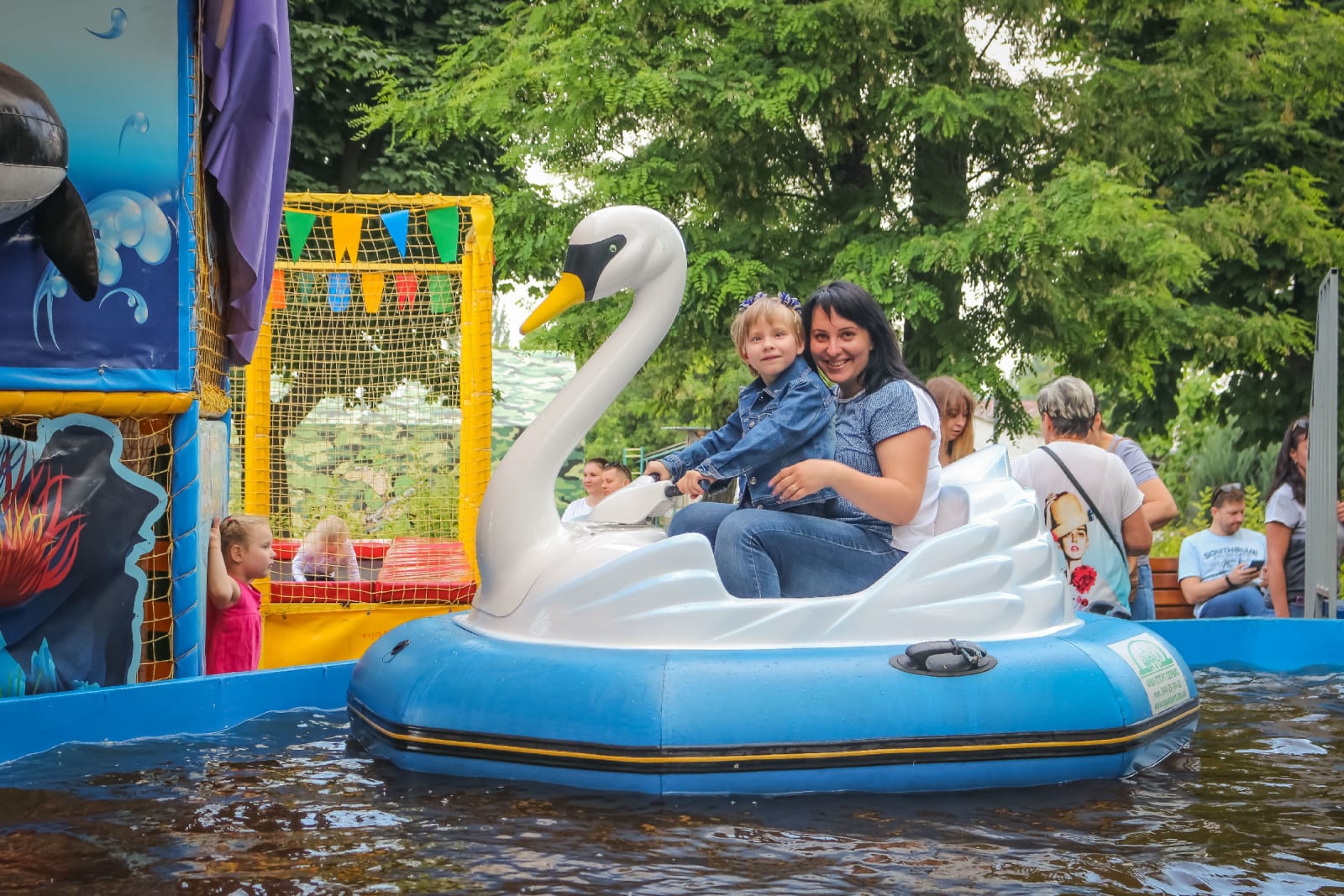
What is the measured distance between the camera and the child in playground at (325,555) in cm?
680

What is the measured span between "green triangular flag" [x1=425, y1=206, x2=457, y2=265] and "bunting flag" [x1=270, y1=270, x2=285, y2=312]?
88 cm

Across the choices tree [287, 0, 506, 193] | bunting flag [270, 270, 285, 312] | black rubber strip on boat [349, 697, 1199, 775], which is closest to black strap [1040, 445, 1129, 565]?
black rubber strip on boat [349, 697, 1199, 775]

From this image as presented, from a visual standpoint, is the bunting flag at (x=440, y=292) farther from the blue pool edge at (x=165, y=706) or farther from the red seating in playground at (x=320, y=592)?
the blue pool edge at (x=165, y=706)

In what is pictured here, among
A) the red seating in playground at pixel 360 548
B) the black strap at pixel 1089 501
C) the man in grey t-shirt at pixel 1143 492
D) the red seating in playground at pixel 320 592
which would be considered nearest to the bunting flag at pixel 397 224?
the red seating in playground at pixel 320 592

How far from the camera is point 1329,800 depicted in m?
3.55

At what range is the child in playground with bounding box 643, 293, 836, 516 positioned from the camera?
415 cm

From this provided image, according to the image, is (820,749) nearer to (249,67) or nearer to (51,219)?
(51,219)

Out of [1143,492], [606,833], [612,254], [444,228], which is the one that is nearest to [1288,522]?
[1143,492]

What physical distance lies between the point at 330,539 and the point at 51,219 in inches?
123

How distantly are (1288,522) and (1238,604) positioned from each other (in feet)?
2.43

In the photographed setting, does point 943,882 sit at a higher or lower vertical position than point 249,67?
lower

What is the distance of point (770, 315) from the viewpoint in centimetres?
432

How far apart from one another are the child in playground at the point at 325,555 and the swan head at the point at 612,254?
2812 mm

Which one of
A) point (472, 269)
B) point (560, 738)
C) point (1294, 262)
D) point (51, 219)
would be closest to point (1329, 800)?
point (560, 738)
